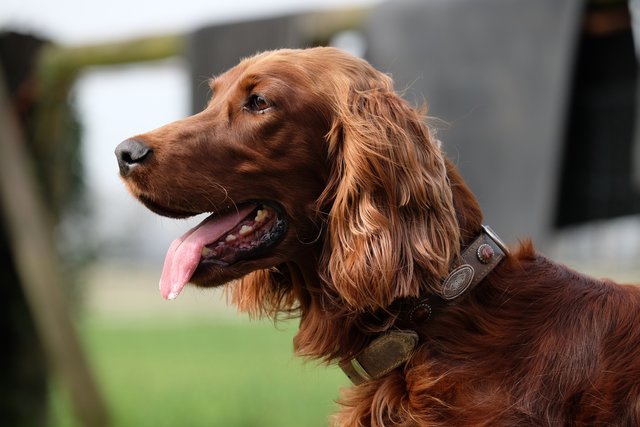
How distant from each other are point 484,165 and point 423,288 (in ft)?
7.17

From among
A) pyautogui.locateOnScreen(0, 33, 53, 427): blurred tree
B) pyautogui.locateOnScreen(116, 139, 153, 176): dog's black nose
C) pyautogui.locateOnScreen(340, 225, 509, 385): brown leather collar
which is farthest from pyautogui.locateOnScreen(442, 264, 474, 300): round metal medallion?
pyautogui.locateOnScreen(0, 33, 53, 427): blurred tree

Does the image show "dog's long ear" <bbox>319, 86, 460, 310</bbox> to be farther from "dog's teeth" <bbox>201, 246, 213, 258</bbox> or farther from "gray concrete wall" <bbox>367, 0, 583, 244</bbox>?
"gray concrete wall" <bbox>367, 0, 583, 244</bbox>

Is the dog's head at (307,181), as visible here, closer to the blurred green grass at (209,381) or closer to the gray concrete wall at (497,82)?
the blurred green grass at (209,381)

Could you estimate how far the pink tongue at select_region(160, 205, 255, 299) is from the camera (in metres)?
2.62

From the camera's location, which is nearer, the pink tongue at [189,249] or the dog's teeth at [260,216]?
the pink tongue at [189,249]

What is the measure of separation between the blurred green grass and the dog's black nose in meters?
0.74

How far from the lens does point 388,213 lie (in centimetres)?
256

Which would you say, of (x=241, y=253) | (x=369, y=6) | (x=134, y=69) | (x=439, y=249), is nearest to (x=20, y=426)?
(x=134, y=69)

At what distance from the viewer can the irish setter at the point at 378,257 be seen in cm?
248

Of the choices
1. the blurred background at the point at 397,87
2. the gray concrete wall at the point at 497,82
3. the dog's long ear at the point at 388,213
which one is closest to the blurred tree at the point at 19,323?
the blurred background at the point at 397,87

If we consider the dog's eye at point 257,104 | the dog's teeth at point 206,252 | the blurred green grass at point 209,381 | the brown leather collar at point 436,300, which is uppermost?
the dog's eye at point 257,104

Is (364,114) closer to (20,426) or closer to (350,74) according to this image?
(350,74)

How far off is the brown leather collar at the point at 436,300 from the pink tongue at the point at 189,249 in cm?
52

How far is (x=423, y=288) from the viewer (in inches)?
101
